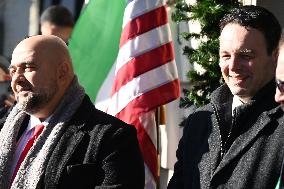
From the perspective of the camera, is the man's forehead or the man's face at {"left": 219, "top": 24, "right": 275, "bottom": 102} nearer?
the man's face at {"left": 219, "top": 24, "right": 275, "bottom": 102}

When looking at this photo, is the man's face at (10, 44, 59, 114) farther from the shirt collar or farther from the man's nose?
the shirt collar

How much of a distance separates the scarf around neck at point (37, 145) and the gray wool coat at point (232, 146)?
0.67 meters

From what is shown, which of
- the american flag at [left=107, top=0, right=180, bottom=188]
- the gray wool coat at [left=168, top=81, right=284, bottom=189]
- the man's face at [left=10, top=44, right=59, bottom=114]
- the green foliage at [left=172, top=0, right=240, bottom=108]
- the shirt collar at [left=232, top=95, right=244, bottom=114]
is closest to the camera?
the gray wool coat at [left=168, top=81, right=284, bottom=189]

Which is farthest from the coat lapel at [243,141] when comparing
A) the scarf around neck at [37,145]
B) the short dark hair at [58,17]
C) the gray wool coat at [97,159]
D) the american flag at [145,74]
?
the short dark hair at [58,17]

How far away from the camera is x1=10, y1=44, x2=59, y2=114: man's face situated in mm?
4891

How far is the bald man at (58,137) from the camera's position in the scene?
474 cm

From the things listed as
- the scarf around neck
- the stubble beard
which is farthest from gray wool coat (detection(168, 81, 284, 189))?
the stubble beard

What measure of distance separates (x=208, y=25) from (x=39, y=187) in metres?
2.06

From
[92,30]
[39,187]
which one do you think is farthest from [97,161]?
[92,30]

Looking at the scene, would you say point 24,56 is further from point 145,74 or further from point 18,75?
point 145,74

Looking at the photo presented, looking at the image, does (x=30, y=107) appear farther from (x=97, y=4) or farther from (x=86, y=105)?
(x=97, y=4)

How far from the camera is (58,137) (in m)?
4.88

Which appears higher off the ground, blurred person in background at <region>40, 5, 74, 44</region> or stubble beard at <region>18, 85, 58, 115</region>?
stubble beard at <region>18, 85, 58, 115</region>

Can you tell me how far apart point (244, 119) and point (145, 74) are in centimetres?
219
